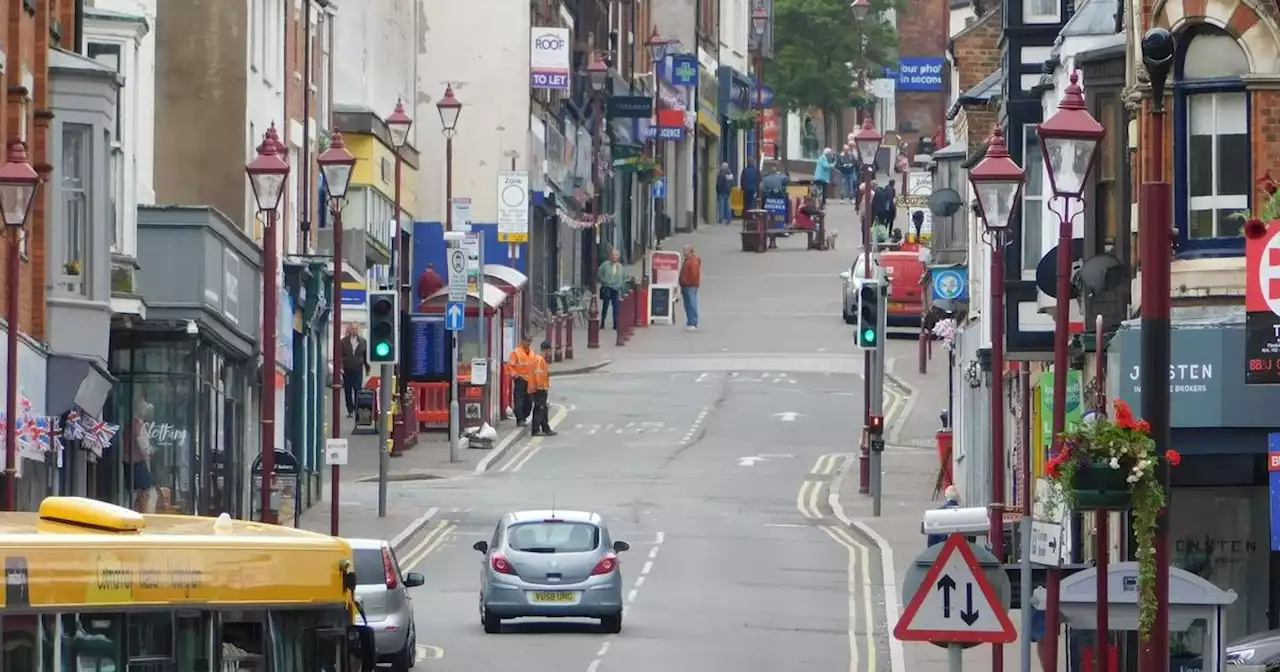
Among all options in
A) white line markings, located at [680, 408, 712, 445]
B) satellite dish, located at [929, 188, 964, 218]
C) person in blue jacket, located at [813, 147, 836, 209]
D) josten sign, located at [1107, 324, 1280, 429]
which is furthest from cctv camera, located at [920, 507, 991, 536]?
person in blue jacket, located at [813, 147, 836, 209]

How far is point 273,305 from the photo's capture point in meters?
36.2

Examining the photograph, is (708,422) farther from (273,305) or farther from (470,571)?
(273,305)

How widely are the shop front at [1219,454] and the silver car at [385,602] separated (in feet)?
24.2

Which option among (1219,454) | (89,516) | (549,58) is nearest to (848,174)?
(549,58)

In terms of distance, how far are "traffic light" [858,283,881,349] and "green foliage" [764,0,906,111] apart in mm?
75029

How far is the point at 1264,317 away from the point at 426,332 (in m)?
34.4

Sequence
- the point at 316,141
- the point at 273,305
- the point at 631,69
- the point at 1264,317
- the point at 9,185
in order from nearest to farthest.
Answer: the point at 1264,317 → the point at 9,185 → the point at 273,305 → the point at 316,141 → the point at 631,69

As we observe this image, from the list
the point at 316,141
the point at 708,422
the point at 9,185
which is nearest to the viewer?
the point at 9,185

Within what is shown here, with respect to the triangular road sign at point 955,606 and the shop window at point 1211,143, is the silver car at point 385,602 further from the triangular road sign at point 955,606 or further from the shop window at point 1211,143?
the triangular road sign at point 955,606

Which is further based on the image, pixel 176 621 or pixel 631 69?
pixel 631 69

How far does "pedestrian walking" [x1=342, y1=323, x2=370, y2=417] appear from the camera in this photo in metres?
55.7

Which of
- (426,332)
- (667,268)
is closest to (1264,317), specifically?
(426,332)

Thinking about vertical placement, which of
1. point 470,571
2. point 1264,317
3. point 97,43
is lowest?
point 470,571

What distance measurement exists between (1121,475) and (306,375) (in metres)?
31.8
